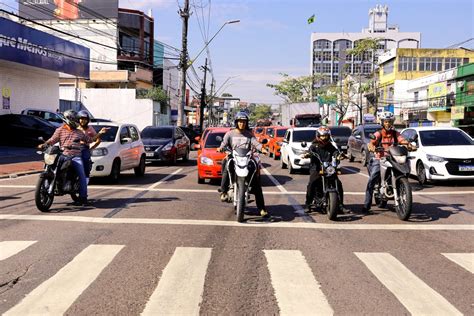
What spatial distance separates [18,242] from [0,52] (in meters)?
19.9

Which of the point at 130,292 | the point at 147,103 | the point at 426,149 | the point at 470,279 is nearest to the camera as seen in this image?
the point at 130,292

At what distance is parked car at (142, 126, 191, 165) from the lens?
19109mm

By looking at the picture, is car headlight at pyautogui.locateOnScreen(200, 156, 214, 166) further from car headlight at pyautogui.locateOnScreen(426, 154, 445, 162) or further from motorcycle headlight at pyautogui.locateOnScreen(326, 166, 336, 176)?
car headlight at pyautogui.locateOnScreen(426, 154, 445, 162)

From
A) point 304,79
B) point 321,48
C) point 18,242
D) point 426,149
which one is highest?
point 321,48

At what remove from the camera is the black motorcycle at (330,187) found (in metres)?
8.25

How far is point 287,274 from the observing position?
17.2 ft

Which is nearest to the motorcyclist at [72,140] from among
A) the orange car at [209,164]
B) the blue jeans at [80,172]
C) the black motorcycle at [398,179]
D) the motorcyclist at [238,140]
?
the blue jeans at [80,172]

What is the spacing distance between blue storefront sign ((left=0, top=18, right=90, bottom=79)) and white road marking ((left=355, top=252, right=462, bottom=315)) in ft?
74.6

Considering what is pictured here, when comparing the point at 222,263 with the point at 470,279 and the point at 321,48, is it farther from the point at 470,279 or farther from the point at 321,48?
the point at 321,48

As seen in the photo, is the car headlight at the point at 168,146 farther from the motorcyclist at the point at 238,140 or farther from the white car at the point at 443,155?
the motorcyclist at the point at 238,140

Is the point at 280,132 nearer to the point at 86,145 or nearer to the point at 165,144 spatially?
the point at 165,144

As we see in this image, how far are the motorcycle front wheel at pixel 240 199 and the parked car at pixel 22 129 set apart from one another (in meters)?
18.9

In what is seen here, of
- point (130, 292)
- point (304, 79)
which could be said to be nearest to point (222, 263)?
point (130, 292)

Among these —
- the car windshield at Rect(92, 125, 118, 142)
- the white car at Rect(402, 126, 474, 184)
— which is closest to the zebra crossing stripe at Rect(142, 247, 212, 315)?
the white car at Rect(402, 126, 474, 184)
